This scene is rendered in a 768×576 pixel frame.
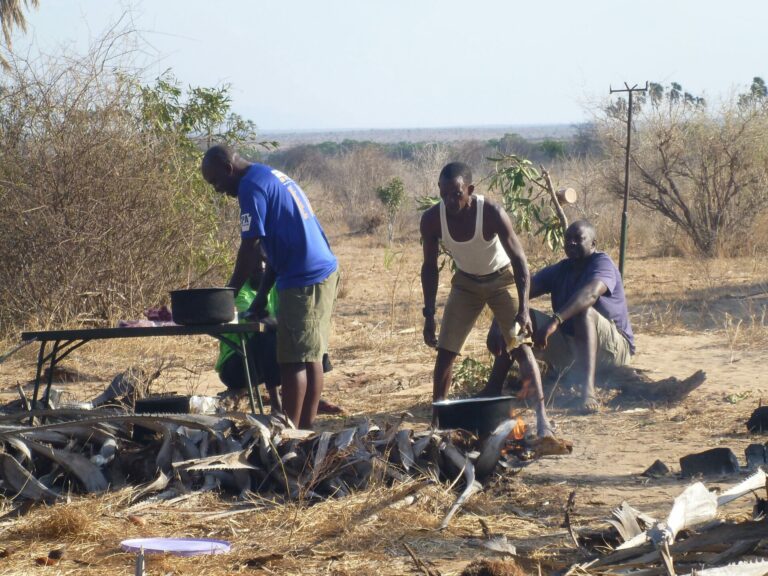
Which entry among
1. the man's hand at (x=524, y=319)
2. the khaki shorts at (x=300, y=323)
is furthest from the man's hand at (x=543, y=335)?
the khaki shorts at (x=300, y=323)

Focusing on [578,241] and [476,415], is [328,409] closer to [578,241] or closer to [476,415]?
[476,415]

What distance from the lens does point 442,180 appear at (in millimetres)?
5445

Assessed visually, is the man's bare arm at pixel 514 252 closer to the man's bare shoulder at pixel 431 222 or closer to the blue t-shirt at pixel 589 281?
the man's bare shoulder at pixel 431 222

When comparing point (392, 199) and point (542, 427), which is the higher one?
point (392, 199)

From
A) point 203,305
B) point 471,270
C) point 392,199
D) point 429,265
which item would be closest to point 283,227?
point 203,305

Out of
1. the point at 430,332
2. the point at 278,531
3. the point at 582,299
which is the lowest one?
the point at 278,531

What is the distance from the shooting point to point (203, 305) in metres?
4.95

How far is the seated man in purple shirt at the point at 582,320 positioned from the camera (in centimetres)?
628

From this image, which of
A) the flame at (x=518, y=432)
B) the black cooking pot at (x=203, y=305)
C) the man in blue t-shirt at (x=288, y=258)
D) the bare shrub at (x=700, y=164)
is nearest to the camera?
the black cooking pot at (x=203, y=305)

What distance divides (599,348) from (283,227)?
2.41m

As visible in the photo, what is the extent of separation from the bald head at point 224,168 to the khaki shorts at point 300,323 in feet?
1.97

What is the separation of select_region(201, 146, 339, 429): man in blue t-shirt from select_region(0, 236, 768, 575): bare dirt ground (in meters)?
0.59

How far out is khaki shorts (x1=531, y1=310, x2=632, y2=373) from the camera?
649 cm

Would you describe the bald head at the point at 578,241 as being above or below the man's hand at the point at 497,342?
above
